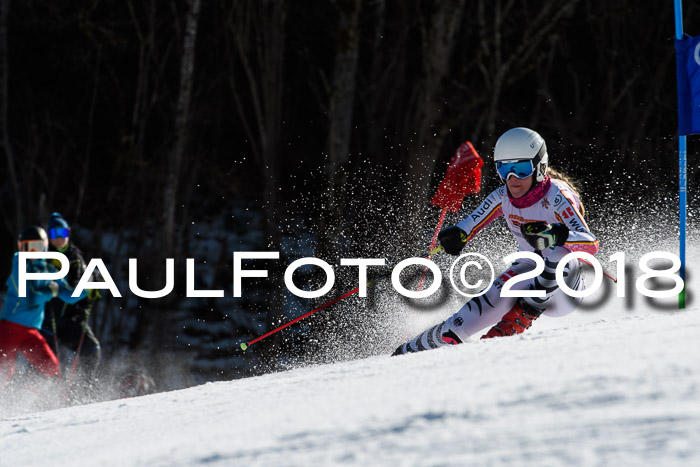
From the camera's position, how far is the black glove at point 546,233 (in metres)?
4.57

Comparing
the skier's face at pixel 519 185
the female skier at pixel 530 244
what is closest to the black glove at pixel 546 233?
the female skier at pixel 530 244

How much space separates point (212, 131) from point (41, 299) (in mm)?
10296

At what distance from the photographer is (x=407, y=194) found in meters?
10.9

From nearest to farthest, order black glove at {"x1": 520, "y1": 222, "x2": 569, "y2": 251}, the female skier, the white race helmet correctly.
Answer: black glove at {"x1": 520, "y1": 222, "x2": 569, "y2": 251} < the female skier < the white race helmet

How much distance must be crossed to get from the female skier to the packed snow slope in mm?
660

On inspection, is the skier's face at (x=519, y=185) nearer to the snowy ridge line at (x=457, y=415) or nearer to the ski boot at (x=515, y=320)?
the ski boot at (x=515, y=320)

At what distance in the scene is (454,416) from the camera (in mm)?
2604

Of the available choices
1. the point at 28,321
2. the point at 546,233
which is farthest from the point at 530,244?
the point at 28,321

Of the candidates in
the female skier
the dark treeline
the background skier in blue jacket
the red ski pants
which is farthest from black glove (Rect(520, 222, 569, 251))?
the dark treeline

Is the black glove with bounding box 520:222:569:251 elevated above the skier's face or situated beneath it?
situated beneath

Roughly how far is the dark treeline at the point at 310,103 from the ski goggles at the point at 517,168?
17.9 feet

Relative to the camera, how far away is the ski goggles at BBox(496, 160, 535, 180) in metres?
4.86

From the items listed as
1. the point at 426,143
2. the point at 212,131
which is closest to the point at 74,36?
the point at 212,131

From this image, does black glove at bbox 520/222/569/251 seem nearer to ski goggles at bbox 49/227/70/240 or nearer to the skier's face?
the skier's face
